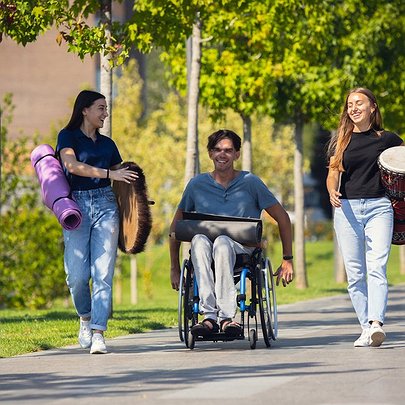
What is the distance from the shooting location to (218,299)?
11.0 metres

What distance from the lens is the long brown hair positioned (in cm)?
1146

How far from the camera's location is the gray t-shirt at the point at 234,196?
37.9 feet

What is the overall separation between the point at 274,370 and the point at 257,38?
12.8 m

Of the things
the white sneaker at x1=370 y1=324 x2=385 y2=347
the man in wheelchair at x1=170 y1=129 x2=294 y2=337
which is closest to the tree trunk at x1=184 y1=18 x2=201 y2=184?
the man in wheelchair at x1=170 y1=129 x2=294 y2=337

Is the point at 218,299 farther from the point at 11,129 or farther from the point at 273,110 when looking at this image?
the point at 11,129

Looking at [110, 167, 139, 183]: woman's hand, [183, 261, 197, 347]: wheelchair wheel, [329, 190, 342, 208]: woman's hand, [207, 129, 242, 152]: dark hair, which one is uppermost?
[207, 129, 242, 152]: dark hair

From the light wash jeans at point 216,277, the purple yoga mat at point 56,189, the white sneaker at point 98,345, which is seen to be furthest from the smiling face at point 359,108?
the white sneaker at point 98,345

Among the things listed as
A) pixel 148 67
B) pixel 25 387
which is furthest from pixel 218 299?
pixel 148 67

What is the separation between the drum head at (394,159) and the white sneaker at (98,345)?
2.40 metres

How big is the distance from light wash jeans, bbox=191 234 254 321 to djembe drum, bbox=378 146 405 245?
1235mm

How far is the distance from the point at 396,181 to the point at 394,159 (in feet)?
0.61

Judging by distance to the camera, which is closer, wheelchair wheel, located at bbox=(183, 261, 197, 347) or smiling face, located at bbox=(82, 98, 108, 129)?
wheelchair wheel, located at bbox=(183, 261, 197, 347)

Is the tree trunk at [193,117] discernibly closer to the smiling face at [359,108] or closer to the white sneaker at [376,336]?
the smiling face at [359,108]

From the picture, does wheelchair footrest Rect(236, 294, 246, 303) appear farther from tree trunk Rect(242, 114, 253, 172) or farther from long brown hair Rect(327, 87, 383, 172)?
tree trunk Rect(242, 114, 253, 172)
